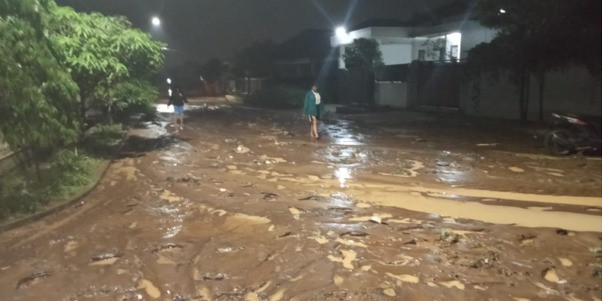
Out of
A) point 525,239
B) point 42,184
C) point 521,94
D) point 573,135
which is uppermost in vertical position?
point 521,94

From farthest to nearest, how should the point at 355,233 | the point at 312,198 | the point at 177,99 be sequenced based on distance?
the point at 177,99
the point at 312,198
the point at 355,233

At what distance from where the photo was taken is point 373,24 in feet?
116

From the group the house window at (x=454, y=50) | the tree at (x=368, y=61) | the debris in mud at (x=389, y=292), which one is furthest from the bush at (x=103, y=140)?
the house window at (x=454, y=50)

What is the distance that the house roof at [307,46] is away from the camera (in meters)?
45.5

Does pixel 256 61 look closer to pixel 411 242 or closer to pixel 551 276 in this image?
pixel 411 242

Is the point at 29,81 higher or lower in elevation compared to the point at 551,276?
higher

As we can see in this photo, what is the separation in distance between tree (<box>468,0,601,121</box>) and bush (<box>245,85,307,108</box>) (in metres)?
15.0

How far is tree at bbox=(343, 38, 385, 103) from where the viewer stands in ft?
92.7

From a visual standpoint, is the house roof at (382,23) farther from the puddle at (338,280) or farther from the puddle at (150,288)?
the puddle at (150,288)

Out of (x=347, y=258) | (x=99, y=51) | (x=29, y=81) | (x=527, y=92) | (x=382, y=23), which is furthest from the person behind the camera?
(x=382, y=23)

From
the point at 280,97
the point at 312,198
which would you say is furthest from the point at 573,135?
the point at 280,97

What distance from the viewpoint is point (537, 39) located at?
16.0m

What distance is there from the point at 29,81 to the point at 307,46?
43.8 meters

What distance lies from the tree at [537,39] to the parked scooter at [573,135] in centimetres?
448
